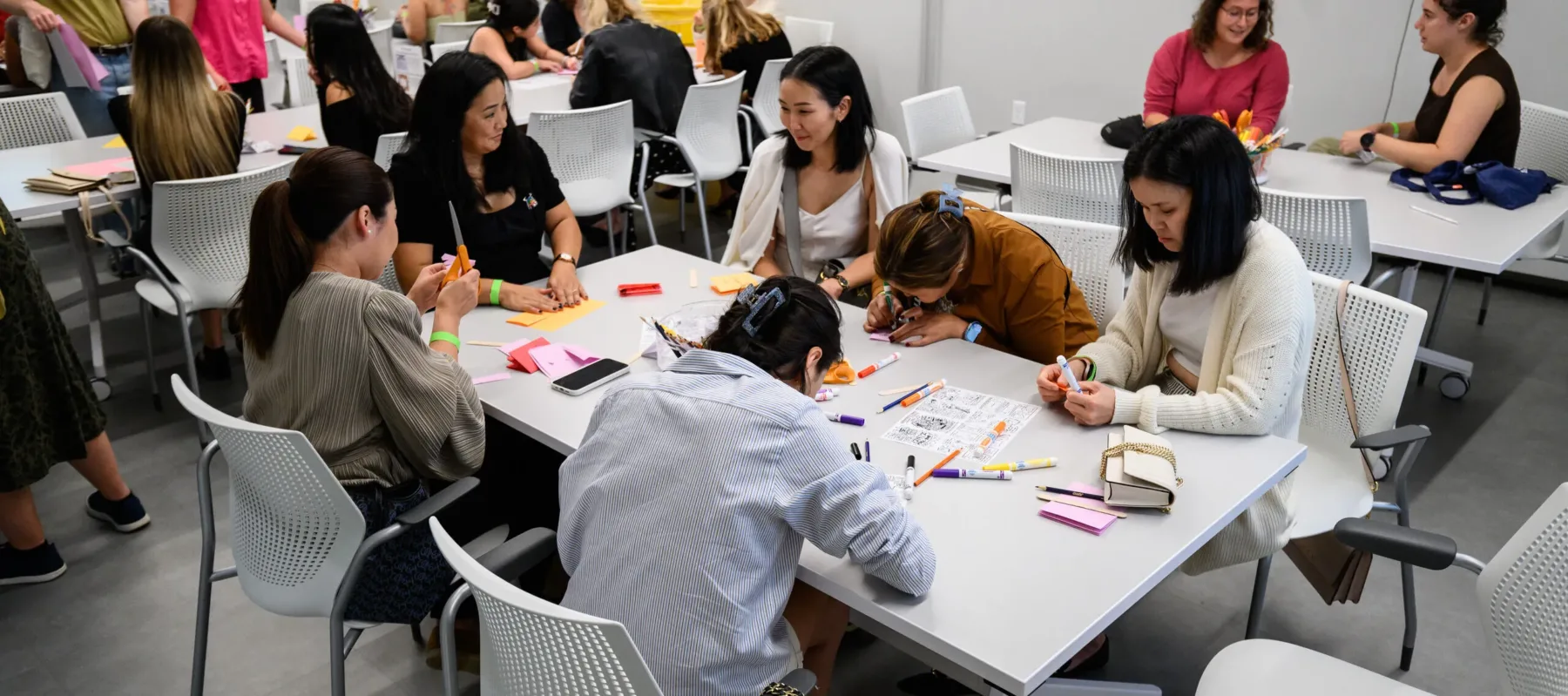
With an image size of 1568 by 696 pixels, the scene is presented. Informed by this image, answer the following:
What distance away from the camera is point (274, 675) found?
264cm

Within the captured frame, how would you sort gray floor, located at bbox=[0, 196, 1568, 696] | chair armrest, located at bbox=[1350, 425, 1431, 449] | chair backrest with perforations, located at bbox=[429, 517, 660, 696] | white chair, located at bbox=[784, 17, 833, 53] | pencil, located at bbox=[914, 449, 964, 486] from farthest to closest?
white chair, located at bbox=[784, 17, 833, 53] < gray floor, located at bbox=[0, 196, 1568, 696] < chair armrest, located at bbox=[1350, 425, 1431, 449] < pencil, located at bbox=[914, 449, 964, 486] < chair backrest with perforations, located at bbox=[429, 517, 660, 696]

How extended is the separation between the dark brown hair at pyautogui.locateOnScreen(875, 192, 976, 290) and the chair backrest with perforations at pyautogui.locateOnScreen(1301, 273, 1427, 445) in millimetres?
787

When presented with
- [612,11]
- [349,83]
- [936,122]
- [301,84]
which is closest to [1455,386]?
[936,122]

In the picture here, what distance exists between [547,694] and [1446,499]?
2.88m

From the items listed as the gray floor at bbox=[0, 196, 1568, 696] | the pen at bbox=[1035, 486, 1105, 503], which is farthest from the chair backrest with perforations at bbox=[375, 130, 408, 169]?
the pen at bbox=[1035, 486, 1105, 503]

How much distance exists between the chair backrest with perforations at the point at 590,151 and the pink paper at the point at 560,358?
189 cm

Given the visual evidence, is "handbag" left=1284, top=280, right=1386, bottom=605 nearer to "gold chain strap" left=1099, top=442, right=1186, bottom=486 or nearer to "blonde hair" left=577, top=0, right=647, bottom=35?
"gold chain strap" left=1099, top=442, right=1186, bottom=486

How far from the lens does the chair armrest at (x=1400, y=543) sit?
185 centimetres

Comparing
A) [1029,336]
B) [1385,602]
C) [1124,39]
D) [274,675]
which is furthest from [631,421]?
[1124,39]

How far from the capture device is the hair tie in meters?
1.72

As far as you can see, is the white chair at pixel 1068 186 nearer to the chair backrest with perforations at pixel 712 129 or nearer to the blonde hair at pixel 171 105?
the chair backrest with perforations at pixel 712 129

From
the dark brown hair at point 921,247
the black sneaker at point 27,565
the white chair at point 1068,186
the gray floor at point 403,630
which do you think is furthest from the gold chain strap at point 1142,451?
the black sneaker at point 27,565

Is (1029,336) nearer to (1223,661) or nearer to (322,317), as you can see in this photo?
(1223,661)

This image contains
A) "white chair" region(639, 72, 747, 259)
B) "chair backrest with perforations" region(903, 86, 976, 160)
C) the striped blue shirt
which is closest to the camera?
the striped blue shirt
